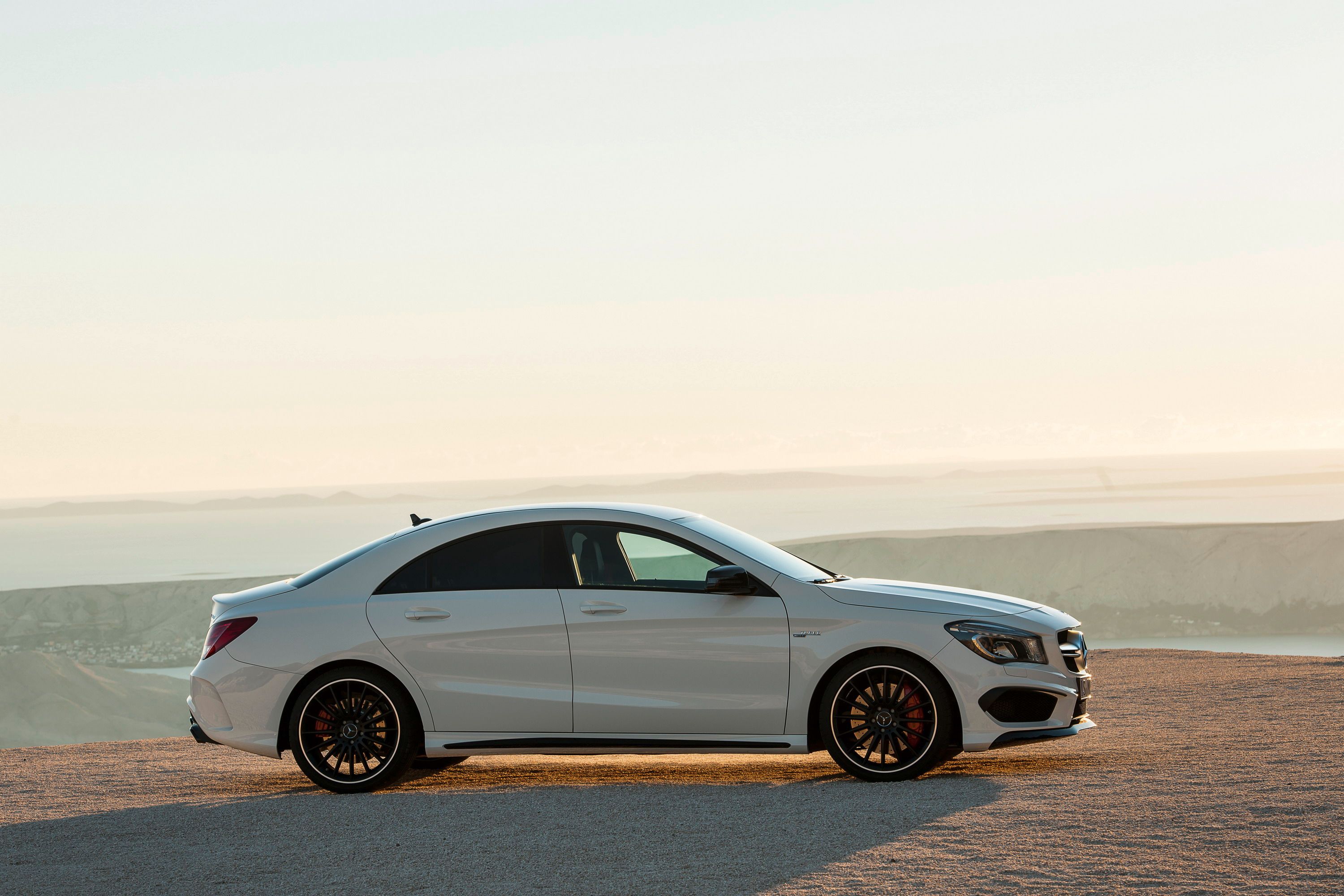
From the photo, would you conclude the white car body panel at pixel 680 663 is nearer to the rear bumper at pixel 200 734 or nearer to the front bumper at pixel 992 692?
the front bumper at pixel 992 692

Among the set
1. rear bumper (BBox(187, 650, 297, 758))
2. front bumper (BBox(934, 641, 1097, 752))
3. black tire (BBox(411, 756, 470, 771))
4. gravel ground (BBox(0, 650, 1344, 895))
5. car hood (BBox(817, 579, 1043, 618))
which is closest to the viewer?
gravel ground (BBox(0, 650, 1344, 895))

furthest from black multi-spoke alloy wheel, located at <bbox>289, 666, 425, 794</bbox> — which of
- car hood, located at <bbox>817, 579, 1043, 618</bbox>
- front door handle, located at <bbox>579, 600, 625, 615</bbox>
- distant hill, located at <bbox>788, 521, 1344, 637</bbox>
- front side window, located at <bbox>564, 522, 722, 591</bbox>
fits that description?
distant hill, located at <bbox>788, 521, 1344, 637</bbox>

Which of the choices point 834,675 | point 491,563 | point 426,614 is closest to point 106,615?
point 426,614

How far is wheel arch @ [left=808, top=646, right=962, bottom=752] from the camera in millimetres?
7348

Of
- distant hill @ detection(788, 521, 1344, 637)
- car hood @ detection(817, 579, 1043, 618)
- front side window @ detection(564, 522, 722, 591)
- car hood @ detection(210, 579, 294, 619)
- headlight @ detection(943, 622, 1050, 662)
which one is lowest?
headlight @ detection(943, 622, 1050, 662)

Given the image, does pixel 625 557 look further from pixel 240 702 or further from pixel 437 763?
pixel 240 702

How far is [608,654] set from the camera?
24.6ft

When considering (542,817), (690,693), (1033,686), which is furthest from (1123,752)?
(542,817)

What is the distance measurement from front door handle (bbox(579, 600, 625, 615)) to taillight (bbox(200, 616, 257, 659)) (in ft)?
7.00

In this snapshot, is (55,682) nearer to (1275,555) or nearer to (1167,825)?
(1167,825)

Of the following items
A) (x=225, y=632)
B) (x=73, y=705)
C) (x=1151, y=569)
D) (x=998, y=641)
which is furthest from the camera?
(x=1151, y=569)

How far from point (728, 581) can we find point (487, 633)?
1517 mm

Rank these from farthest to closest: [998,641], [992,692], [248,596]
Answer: [248,596] → [998,641] → [992,692]

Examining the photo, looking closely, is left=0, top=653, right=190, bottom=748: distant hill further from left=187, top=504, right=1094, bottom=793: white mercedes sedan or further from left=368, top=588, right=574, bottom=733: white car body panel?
left=368, top=588, right=574, bottom=733: white car body panel
